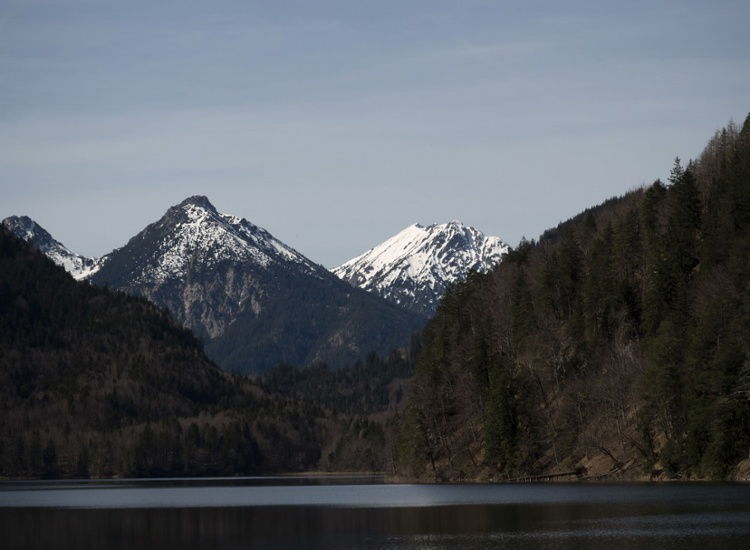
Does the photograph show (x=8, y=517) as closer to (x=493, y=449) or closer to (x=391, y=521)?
(x=391, y=521)

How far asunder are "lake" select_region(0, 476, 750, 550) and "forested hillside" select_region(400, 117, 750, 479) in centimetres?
1046

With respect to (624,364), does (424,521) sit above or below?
below

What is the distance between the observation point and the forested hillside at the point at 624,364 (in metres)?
131

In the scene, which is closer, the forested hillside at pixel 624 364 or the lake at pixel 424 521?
the lake at pixel 424 521

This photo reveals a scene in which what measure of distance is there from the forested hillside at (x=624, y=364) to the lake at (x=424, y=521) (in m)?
10.5

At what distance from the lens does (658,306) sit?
6299 inches

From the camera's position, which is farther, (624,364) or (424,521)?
(624,364)

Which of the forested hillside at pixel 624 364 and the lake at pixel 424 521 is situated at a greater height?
the forested hillside at pixel 624 364

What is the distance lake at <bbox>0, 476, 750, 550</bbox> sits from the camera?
3029 inches

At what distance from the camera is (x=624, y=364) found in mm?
160500

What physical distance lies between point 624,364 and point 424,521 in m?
70.6

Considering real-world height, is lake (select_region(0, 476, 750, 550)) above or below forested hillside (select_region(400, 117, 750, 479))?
below

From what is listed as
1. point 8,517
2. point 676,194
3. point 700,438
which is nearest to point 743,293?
point 700,438

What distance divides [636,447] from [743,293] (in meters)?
27.4
